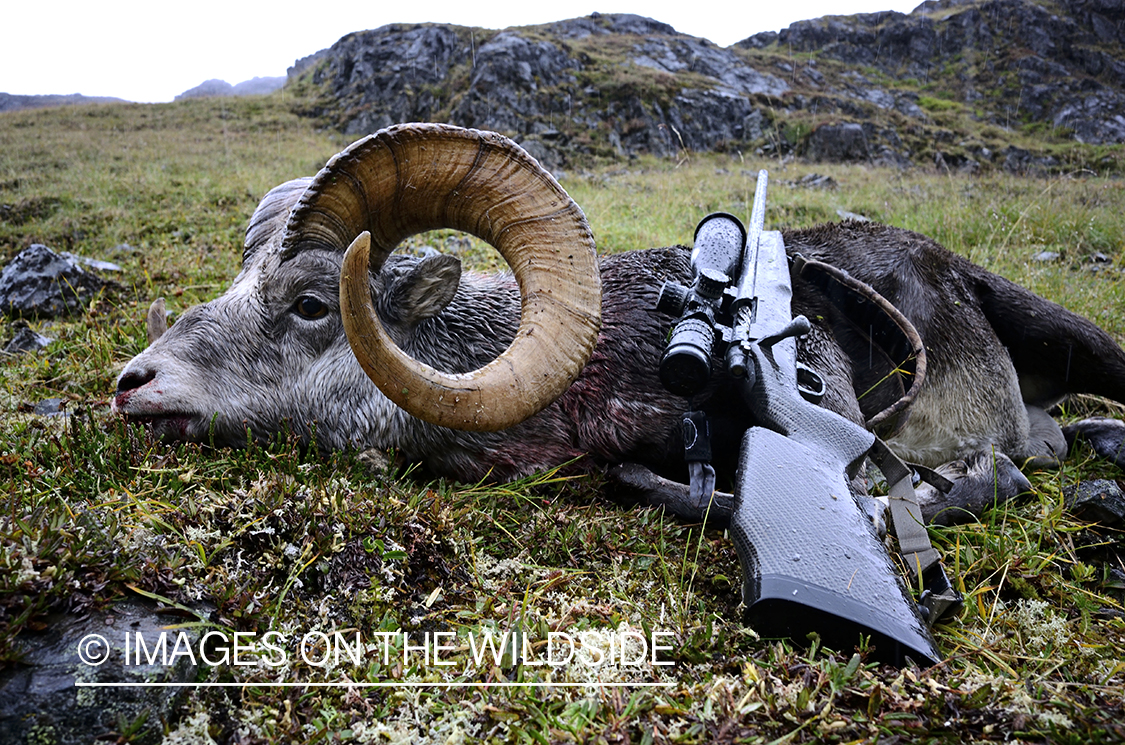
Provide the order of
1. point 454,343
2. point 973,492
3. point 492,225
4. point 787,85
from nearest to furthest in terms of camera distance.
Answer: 1. point 492,225
2. point 454,343
3. point 973,492
4. point 787,85

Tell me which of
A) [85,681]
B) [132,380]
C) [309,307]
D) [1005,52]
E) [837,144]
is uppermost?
[1005,52]

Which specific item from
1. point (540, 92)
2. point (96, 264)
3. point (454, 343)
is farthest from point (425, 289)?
point (540, 92)

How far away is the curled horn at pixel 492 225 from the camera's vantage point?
3.21 metres

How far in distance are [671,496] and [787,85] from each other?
46117 millimetres

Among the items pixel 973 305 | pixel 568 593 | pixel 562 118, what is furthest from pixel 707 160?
pixel 568 593

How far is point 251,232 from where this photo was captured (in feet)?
14.4

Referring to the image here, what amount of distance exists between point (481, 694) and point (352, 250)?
194 cm

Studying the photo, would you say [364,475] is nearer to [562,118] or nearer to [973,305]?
[973,305]

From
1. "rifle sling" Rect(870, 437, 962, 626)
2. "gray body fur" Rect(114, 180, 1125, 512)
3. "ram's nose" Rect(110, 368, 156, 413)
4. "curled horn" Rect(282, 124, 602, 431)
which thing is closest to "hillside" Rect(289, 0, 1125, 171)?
"gray body fur" Rect(114, 180, 1125, 512)

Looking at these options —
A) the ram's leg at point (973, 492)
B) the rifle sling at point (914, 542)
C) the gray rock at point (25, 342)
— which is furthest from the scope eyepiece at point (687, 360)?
the gray rock at point (25, 342)

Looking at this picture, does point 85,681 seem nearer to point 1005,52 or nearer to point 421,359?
point 421,359

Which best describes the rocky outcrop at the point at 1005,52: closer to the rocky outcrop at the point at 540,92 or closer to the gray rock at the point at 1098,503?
the rocky outcrop at the point at 540,92

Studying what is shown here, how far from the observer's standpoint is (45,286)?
640 centimetres

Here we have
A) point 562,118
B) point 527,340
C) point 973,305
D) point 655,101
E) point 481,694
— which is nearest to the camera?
point 481,694
